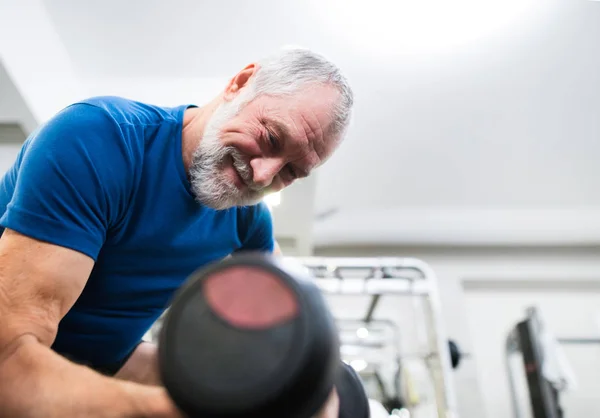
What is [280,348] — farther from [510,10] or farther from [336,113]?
[510,10]

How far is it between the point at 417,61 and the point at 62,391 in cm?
180

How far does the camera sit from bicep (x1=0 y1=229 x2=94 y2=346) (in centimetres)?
50

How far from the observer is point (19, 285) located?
52 centimetres

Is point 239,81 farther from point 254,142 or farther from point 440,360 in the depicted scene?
point 440,360

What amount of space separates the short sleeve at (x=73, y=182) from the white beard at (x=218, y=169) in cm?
14

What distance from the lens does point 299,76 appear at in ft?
2.69

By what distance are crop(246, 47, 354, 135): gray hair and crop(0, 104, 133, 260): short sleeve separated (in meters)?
0.29

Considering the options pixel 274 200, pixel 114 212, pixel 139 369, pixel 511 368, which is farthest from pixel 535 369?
pixel 114 212

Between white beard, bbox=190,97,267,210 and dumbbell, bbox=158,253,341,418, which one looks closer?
dumbbell, bbox=158,253,341,418

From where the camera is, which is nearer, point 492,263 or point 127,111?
point 127,111

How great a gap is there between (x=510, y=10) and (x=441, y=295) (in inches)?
74.3

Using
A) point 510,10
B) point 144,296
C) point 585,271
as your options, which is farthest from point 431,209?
point 144,296

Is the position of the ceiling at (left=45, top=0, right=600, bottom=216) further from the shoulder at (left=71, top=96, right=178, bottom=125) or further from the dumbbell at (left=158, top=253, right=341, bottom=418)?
the dumbbell at (left=158, top=253, right=341, bottom=418)

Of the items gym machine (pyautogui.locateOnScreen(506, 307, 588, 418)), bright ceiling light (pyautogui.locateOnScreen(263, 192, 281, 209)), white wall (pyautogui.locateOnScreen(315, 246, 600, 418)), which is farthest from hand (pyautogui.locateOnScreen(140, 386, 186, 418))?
white wall (pyautogui.locateOnScreen(315, 246, 600, 418))
